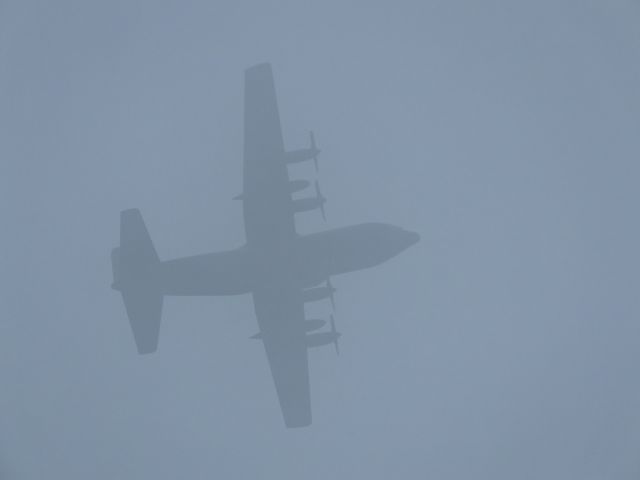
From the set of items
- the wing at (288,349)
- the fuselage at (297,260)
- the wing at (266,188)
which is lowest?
the wing at (288,349)

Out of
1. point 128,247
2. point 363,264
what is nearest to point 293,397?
point 363,264

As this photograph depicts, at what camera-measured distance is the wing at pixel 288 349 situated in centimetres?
3250

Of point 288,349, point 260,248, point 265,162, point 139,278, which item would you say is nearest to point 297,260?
point 260,248

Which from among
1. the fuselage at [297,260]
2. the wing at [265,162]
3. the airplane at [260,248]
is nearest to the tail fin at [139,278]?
the airplane at [260,248]

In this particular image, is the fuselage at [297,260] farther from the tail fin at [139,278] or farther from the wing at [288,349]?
the wing at [288,349]

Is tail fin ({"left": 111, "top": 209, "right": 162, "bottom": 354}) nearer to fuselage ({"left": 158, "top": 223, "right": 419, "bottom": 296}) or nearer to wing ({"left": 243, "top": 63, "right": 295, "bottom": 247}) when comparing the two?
fuselage ({"left": 158, "top": 223, "right": 419, "bottom": 296})

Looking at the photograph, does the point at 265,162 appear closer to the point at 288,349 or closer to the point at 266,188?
the point at 266,188

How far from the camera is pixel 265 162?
30422 millimetres

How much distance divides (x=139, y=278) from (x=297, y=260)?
6367 millimetres

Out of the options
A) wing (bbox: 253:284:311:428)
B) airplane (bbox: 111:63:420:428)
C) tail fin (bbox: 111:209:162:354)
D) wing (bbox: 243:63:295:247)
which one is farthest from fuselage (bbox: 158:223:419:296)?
wing (bbox: 253:284:311:428)

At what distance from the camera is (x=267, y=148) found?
30.4 m

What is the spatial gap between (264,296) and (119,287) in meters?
5.93

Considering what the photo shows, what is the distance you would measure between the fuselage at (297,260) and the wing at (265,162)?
2.82 feet

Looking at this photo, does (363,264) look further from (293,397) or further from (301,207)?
(293,397)
